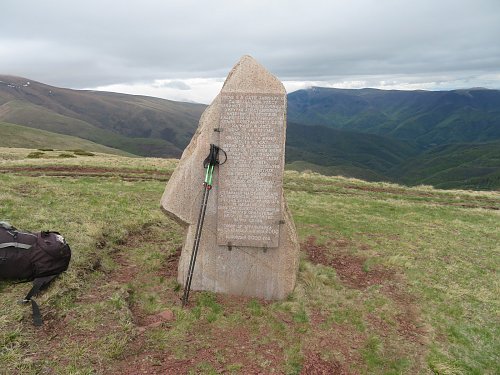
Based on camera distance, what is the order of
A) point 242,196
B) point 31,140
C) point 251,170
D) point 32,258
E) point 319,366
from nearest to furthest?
1. point 319,366
2. point 32,258
3. point 251,170
4. point 242,196
5. point 31,140

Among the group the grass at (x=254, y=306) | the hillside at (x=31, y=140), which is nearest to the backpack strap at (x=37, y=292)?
the grass at (x=254, y=306)

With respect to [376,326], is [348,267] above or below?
above

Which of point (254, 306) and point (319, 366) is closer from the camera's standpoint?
point (319, 366)

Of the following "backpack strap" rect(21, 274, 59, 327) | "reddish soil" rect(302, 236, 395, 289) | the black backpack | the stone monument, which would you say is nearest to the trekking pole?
the stone monument

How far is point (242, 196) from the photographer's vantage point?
12.4 m

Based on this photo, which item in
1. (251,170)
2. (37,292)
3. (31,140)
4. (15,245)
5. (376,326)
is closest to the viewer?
(15,245)

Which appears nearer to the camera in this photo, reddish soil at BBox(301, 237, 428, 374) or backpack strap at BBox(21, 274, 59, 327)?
backpack strap at BBox(21, 274, 59, 327)

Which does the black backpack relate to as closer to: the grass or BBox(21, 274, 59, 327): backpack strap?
BBox(21, 274, 59, 327): backpack strap

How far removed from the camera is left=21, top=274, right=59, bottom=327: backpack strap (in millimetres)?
9023

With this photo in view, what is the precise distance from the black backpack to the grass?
19.1 inches

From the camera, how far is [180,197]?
491 inches

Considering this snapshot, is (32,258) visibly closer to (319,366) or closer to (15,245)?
(15,245)

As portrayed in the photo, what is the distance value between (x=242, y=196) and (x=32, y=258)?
5.82 meters

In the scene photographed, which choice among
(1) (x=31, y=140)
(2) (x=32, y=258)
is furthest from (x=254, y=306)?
(1) (x=31, y=140)
